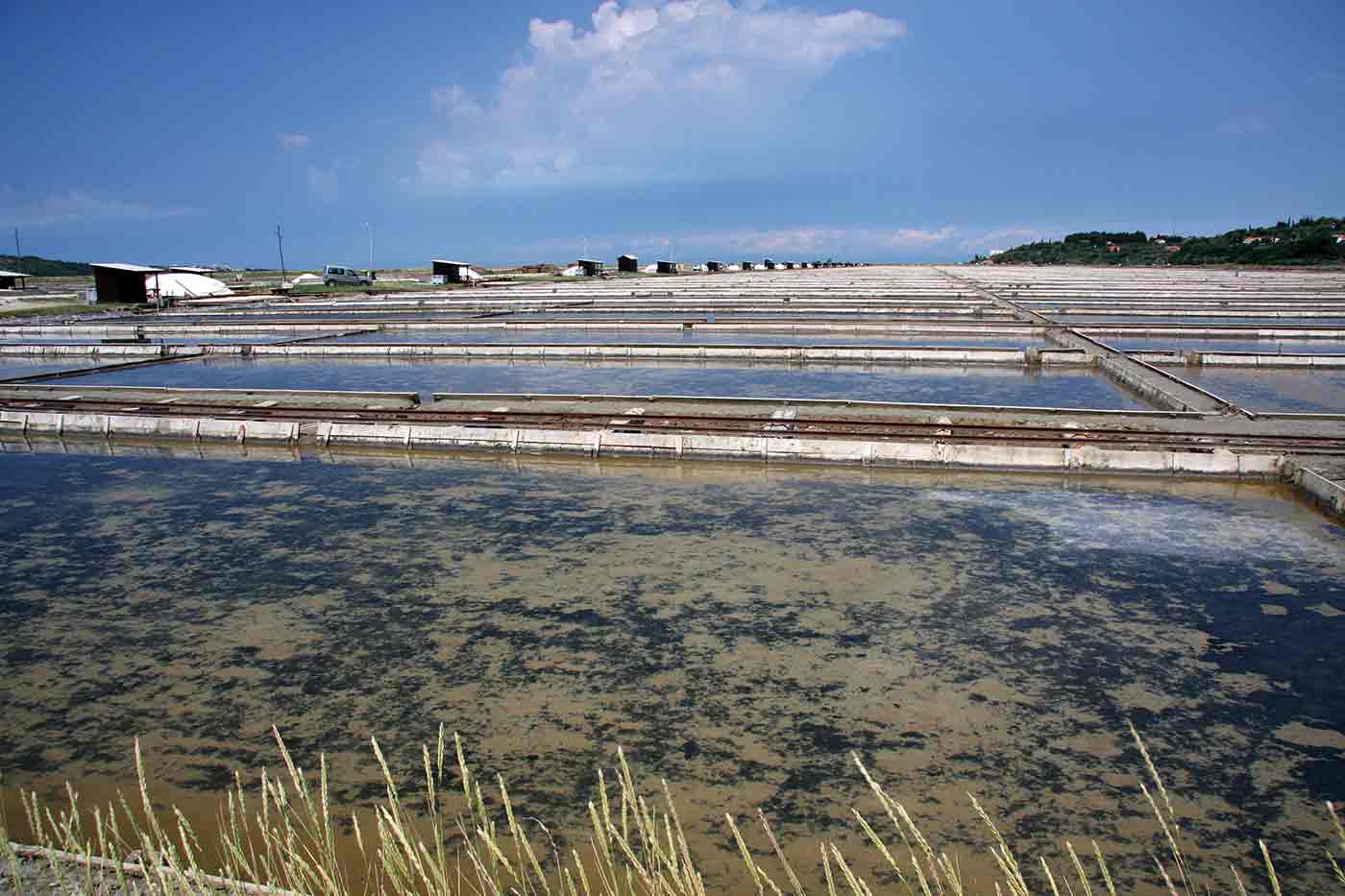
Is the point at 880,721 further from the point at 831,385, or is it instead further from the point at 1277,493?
the point at 831,385

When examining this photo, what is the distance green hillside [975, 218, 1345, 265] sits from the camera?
2434 inches

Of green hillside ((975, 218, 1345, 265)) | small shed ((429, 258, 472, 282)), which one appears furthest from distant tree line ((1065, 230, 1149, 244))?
small shed ((429, 258, 472, 282))

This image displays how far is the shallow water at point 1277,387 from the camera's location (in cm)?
1089

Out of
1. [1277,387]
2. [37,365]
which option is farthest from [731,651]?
[37,365]

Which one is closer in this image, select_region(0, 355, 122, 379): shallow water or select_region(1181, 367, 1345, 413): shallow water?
select_region(1181, 367, 1345, 413): shallow water

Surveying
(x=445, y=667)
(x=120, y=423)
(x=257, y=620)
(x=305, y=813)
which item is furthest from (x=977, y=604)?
(x=120, y=423)

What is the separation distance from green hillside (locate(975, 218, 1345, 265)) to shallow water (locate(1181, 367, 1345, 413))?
57.4m

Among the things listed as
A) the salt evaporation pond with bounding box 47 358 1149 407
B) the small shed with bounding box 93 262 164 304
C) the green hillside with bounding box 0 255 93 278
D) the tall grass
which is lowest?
the tall grass

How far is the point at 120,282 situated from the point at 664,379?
30940mm

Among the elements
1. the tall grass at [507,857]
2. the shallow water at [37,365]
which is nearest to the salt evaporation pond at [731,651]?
the tall grass at [507,857]

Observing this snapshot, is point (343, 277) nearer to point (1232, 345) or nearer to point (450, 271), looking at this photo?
point (450, 271)

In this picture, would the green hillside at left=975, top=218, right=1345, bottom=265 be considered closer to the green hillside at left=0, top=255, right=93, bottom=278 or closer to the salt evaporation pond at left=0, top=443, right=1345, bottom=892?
the salt evaporation pond at left=0, top=443, right=1345, bottom=892

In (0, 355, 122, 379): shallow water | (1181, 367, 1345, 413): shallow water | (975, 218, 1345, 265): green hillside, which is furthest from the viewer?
(975, 218, 1345, 265): green hillside

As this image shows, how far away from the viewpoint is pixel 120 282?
34438 mm
